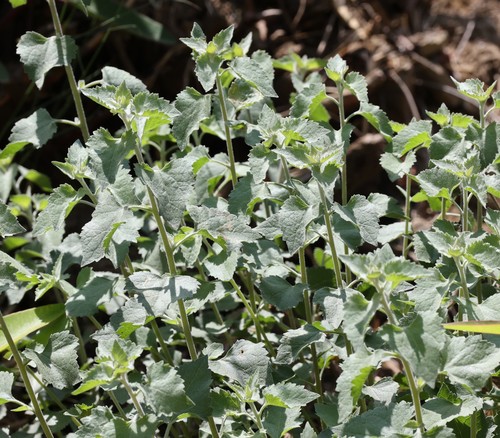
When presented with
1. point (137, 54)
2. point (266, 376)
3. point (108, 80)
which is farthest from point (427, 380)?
point (137, 54)

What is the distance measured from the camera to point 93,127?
3.26 meters

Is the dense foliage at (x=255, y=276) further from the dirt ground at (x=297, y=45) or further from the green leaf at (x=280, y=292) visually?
the dirt ground at (x=297, y=45)

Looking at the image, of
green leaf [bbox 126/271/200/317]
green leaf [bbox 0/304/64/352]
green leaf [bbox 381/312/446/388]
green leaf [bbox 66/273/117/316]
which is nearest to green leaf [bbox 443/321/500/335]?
green leaf [bbox 381/312/446/388]

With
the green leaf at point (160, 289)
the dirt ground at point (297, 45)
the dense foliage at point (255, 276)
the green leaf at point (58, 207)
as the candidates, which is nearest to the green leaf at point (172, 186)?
the dense foliage at point (255, 276)

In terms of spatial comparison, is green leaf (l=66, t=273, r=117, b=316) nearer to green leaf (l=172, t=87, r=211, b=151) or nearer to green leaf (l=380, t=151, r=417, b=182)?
green leaf (l=172, t=87, r=211, b=151)

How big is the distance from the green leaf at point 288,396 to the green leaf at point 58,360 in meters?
0.44

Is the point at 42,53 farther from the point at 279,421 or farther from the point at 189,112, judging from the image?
the point at 279,421

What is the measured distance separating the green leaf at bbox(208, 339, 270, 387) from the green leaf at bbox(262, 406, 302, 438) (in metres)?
0.06

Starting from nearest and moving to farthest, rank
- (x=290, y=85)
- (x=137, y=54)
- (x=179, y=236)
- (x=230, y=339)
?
(x=179, y=236) < (x=230, y=339) < (x=290, y=85) < (x=137, y=54)

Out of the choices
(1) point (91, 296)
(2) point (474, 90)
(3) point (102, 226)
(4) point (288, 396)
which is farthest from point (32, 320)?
(2) point (474, 90)

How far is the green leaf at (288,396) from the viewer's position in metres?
1.58

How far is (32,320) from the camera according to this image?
80.6 inches

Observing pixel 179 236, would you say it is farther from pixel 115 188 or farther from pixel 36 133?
pixel 36 133

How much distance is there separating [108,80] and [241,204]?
1.51 feet
